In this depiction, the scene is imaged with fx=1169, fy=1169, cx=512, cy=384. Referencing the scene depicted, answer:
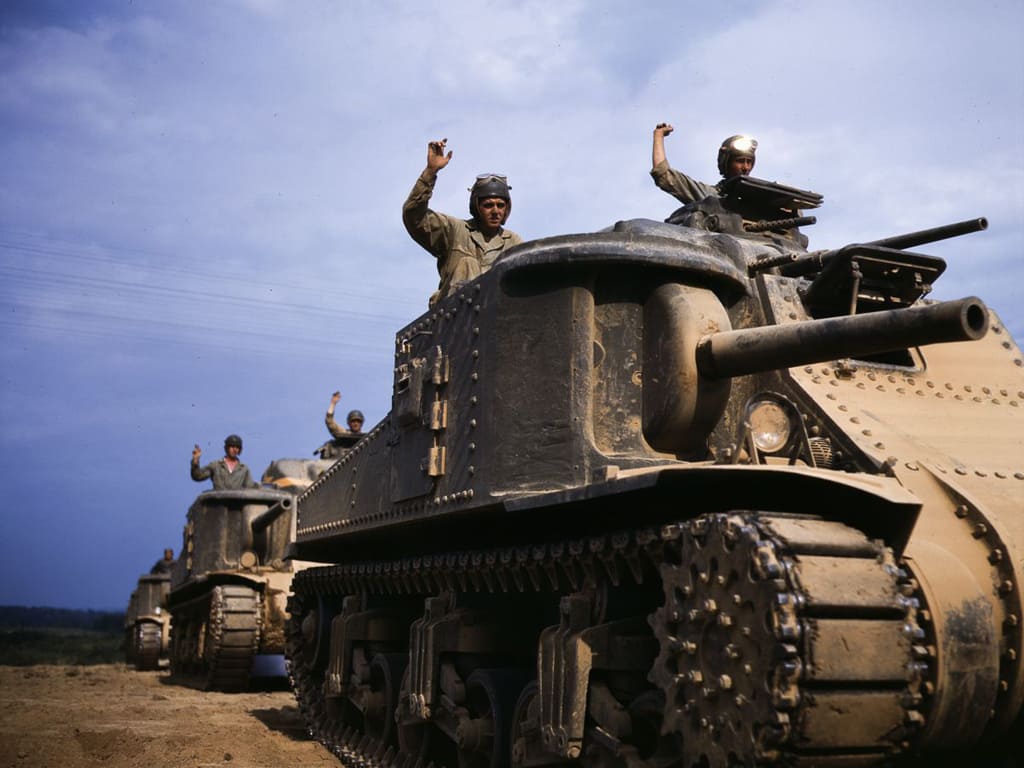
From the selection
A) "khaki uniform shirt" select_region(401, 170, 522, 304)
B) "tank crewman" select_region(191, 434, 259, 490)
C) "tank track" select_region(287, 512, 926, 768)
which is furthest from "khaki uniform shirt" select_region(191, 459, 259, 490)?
"tank track" select_region(287, 512, 926, 768)

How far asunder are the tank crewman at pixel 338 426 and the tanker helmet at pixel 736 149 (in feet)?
24.9

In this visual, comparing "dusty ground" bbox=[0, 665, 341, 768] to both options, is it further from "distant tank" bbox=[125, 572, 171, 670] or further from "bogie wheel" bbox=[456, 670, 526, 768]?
"distant tank" bbox=[125, 572, 171, 670]

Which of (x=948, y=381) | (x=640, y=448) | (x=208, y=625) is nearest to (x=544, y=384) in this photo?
(x=640, y=448)

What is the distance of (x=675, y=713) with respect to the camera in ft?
15.2

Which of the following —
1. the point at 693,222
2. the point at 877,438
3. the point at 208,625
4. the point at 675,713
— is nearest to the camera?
the point at 675,713

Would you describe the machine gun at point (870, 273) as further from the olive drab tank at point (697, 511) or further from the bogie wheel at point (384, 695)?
the bogie wheel at point (384, 695)

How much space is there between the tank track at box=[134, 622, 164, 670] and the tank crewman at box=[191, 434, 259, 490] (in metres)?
3.52

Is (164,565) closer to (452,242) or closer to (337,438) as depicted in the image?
(337,438)

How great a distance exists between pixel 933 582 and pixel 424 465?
352cm

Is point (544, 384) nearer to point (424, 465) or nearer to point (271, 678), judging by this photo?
point (424, 465)

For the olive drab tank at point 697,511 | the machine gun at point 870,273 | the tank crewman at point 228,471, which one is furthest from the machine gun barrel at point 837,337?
the tank crewman at point 228,471

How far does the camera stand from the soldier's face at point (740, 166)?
860 centimetres

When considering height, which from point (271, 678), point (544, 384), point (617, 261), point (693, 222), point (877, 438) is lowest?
point (271, 678)

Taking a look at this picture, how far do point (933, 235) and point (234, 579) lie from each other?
10740 millimetres
